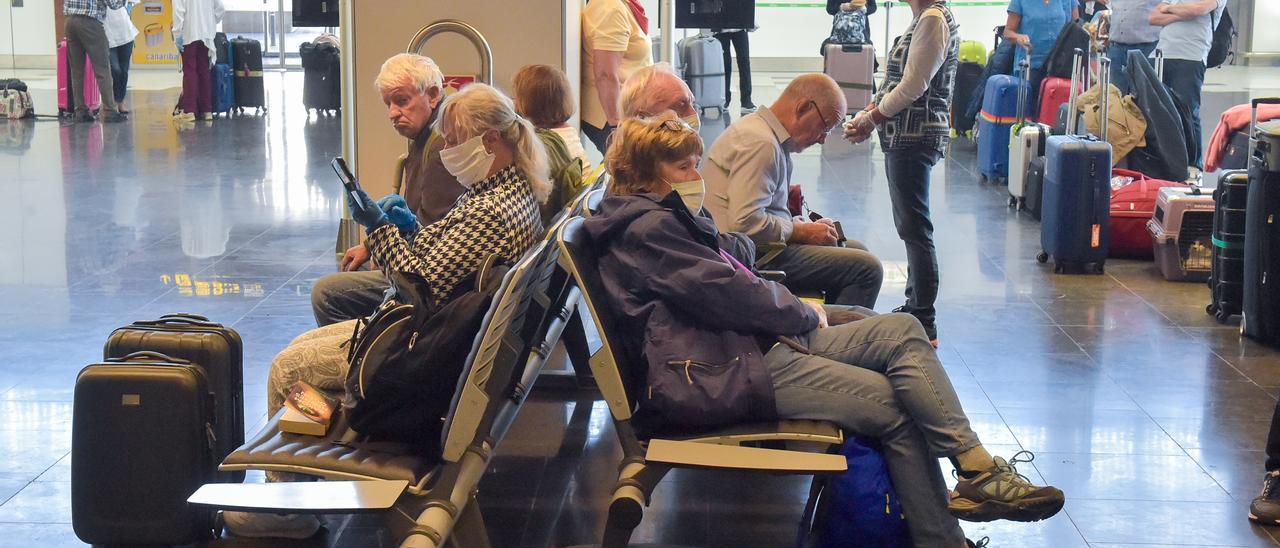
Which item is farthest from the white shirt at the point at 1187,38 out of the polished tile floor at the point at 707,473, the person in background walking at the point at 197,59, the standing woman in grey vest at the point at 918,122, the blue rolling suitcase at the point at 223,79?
the blue rolling suitcase at the point at 223,79

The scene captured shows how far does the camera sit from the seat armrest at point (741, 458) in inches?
120

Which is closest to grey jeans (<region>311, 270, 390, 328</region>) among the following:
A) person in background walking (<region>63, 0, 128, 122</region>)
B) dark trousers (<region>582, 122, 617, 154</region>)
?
dark trousers (<region>582, 122, 617, 154</region>)

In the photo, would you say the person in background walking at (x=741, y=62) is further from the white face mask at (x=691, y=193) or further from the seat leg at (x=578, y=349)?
the white face mask at (x=691, y=193)

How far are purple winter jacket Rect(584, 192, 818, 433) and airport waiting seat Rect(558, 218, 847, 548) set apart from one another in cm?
4

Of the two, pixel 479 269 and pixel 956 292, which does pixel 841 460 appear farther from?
pixel 956 292

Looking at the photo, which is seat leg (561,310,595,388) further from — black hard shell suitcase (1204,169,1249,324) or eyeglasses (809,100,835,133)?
black hard shell suitcase (1204,169,1249,324)

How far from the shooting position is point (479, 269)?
11.1ft

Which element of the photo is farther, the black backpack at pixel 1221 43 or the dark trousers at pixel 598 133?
the black backpack at pixel 1221 43

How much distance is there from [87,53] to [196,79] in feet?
3.66

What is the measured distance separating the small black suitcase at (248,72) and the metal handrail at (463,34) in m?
10.7

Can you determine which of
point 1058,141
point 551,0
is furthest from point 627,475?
point 1058,141

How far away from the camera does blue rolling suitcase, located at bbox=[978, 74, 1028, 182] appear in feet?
33.7

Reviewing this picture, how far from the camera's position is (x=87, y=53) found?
14.4 metres

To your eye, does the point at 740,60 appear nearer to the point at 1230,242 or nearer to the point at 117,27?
the point at 117,27
